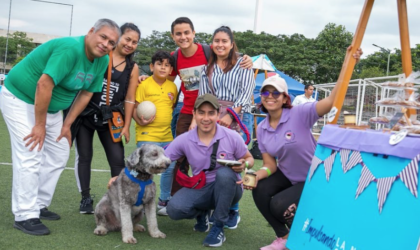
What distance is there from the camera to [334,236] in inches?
122

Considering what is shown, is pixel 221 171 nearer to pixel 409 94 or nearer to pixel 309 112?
pixel 309 112

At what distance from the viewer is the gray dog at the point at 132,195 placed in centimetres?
435

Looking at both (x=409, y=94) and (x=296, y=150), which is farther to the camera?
(x=296, y=150)

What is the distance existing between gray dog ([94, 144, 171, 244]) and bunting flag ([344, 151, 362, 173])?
1.81 m

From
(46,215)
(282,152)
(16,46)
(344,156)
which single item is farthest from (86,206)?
(16,46)

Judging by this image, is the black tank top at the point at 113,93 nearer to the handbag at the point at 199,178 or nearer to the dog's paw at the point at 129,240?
the handbag at the point at 199,178

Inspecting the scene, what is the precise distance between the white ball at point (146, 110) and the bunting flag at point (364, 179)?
281 centimetres

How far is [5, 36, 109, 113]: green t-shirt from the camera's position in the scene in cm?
410

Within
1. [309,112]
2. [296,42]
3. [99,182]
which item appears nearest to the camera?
[309,112]

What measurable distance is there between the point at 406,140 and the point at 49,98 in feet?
9.54

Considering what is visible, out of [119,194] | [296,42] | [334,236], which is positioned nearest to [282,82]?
[334,236]

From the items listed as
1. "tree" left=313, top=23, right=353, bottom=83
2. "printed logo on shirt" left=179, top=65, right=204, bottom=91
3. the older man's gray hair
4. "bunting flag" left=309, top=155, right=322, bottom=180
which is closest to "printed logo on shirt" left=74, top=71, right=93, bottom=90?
the older man's gray hair

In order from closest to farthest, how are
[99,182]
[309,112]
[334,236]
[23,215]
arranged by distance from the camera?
[334,236]
[309,112]
[23,215]
[99,182]

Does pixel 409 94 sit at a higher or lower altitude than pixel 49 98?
higher
